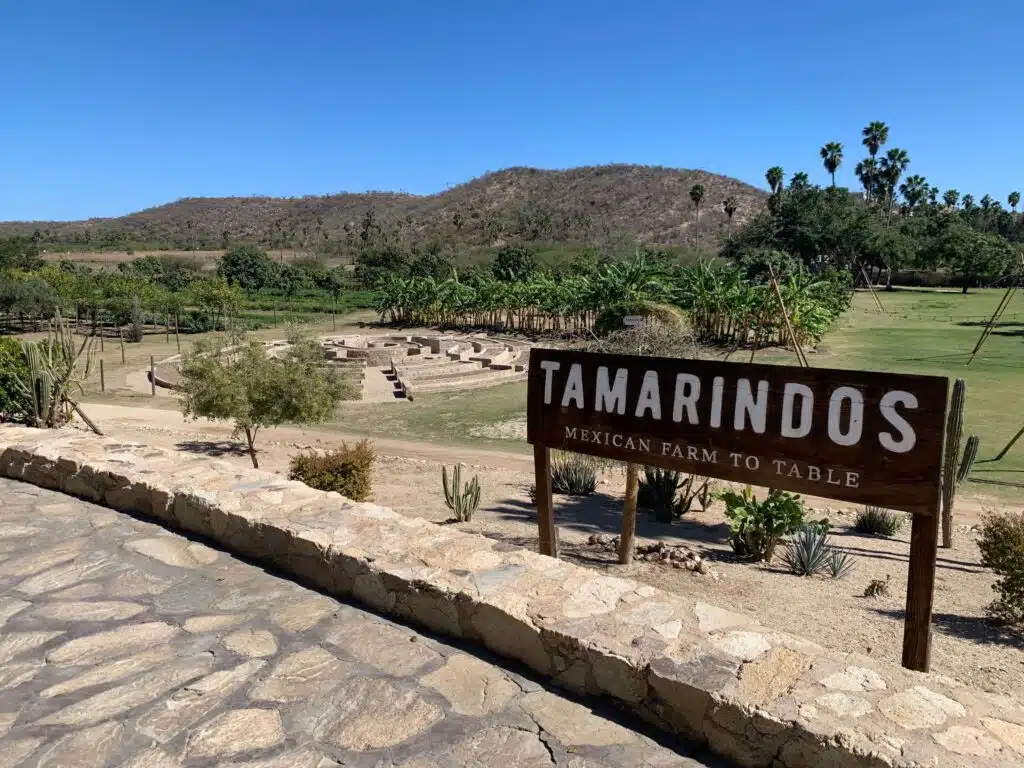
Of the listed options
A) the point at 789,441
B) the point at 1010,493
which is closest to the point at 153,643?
the point at 789,441

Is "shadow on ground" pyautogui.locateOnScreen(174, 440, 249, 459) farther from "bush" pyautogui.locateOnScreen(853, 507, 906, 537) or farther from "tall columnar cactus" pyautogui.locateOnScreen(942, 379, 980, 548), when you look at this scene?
"tall columnar cactus" pyautogui.locateOnScreen(942, 379, 980, 548)

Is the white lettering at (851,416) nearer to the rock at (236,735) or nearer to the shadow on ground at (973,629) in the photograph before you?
the rock at (236,735)

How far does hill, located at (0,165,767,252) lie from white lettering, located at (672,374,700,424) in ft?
260

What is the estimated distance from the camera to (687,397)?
4.54 m

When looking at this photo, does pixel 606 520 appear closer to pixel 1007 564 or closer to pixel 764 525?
pixel 764 525

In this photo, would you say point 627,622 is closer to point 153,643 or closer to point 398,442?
point 153,643

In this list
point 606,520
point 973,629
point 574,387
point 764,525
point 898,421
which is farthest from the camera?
point 606,520

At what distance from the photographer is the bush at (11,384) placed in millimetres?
12945

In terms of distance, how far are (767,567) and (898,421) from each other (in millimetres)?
4796

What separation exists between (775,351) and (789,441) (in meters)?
29.4

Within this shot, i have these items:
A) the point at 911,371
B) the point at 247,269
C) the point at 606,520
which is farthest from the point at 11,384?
the point at 247,269

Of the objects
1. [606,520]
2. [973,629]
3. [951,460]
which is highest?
[951,460]

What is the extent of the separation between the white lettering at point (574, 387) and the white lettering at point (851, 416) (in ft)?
5.45

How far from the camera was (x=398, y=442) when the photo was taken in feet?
57.3
